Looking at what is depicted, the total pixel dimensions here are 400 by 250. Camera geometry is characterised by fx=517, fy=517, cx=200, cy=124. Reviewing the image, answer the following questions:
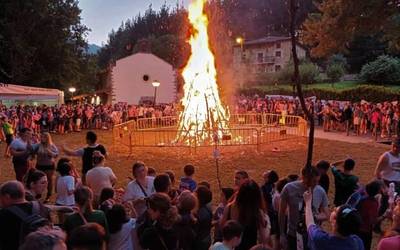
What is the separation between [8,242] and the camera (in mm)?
5535

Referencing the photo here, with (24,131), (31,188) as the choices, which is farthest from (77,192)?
(24,131)

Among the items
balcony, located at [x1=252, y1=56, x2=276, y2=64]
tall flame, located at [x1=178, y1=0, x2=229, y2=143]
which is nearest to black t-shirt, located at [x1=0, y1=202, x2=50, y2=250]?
tall flame, located at [x1=178, y1=0, x2=229, y2=143]

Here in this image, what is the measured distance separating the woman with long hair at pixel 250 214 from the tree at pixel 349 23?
21596 millimetres

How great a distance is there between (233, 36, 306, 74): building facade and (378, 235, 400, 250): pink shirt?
70264 mm

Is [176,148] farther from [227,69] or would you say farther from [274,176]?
[227,69]

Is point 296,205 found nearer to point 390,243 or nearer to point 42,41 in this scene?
point 390,243

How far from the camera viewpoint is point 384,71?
49969 millimetres

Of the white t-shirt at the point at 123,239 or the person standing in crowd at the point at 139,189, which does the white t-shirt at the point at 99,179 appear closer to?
the person standing in crowd at the point at 139,189

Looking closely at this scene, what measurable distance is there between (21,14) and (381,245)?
44.9 m

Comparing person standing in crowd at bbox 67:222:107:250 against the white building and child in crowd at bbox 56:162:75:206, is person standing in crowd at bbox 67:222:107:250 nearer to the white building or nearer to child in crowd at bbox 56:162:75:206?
child in crowd at bbox 56:162:75:206

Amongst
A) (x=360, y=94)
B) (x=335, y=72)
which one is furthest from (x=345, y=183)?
(x=335, y=72)

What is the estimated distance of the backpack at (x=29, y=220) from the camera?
500 centimetres

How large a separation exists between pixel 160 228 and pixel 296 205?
2381 mm

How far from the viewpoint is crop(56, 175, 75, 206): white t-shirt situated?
28.2ft
